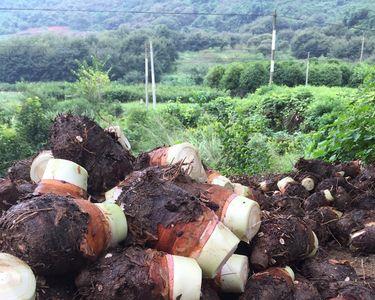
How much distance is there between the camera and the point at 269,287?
2.79 m

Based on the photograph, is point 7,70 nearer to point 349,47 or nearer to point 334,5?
point 349,47

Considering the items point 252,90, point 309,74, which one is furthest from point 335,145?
point 309,74

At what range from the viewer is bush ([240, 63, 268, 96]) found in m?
41.6

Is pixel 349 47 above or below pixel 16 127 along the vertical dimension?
below

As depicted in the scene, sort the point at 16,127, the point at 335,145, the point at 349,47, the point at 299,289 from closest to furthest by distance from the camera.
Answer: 1. the point at 299,289
2. the point at 335,145
3. the point at 16,127
4. the point at 349,47

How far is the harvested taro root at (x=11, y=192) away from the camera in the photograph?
11.0 feet

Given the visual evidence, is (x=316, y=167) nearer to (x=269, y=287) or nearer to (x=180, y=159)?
(x=180, y=159)

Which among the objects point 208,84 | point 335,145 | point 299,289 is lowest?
point 208,84

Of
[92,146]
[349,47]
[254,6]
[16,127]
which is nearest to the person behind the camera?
[92,146]

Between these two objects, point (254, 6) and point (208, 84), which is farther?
point (254, 6)

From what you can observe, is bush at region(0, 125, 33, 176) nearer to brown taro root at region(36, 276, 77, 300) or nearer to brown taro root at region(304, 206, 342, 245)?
brown taro root at region(304, 206, 342, 245)

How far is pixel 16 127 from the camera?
50.5 ft

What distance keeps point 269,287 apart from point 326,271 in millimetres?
657

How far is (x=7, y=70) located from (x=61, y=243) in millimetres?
58522
